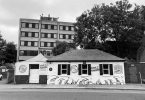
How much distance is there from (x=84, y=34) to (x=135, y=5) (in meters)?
12.1

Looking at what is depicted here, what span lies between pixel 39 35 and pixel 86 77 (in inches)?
1426

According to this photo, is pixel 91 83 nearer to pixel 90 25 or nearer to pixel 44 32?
pixel 90 25

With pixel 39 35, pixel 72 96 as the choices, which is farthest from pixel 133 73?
pixel 39 35

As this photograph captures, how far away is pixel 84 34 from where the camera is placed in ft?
102

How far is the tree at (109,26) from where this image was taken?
28.9 metres

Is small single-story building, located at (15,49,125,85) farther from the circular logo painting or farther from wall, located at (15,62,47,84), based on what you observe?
the circular logo painting

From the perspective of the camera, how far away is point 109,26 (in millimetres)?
29000

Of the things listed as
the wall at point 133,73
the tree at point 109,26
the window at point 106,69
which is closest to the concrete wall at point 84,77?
the window at point 106,69

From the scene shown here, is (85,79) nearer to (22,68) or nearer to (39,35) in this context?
(22,68)

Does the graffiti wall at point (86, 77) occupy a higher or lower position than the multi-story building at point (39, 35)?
lower

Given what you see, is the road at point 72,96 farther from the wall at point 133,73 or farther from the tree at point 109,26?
the tree at point 109,26

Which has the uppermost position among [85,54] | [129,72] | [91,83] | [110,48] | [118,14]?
[118,14]

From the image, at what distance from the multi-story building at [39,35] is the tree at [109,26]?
66.7 feet

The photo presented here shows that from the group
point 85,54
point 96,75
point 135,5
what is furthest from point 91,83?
point 135,5
